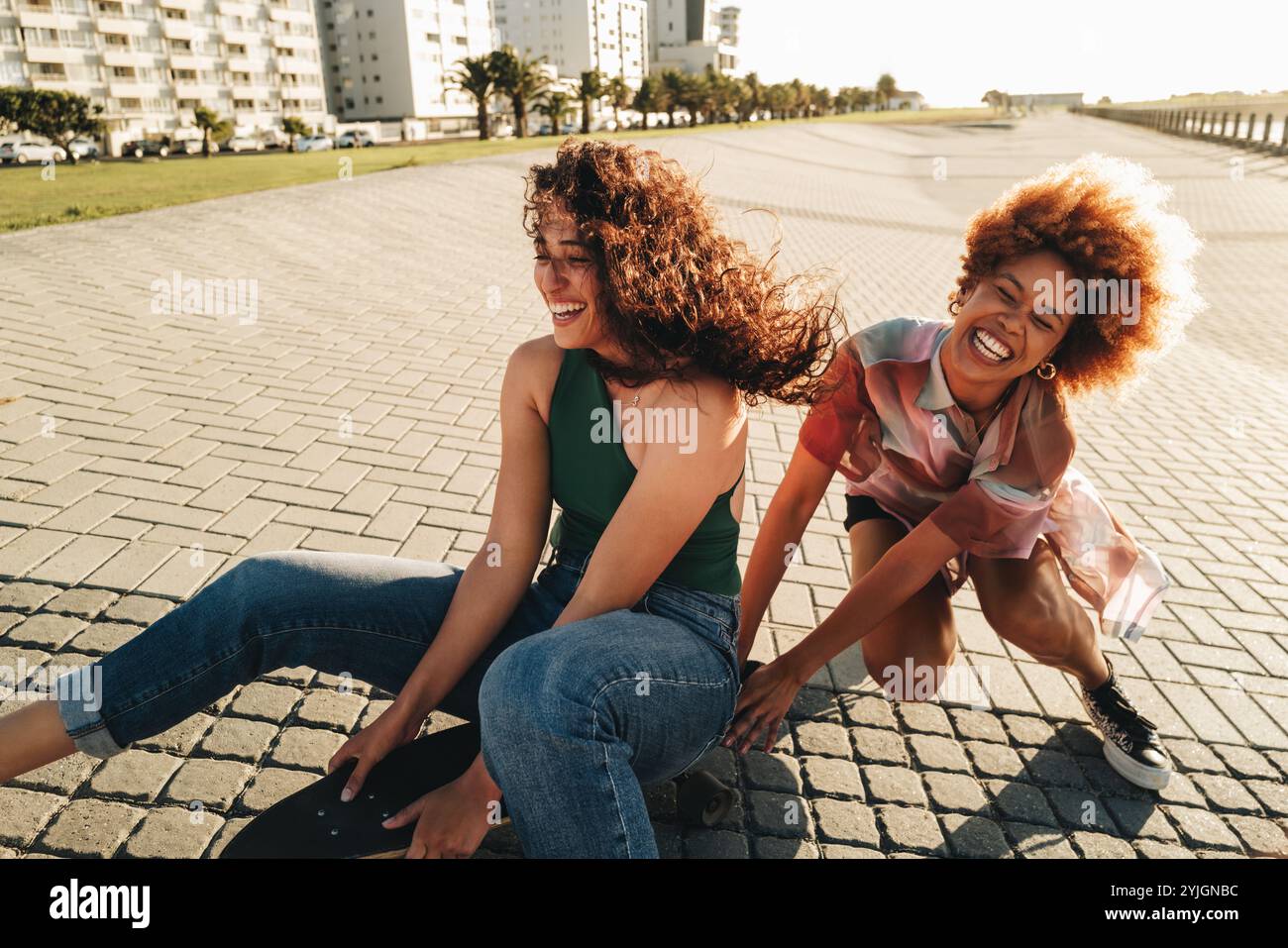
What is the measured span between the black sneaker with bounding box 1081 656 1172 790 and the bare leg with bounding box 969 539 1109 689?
6 cm

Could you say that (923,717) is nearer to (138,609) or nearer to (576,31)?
(138,609)

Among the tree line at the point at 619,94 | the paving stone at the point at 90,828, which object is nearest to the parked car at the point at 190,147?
the tree line at the point at 619,94

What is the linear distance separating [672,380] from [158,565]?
2695 mm

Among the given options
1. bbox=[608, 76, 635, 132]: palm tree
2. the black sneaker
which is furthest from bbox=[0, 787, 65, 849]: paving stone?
bbox=[608, 76, 635, 132]: palm tree

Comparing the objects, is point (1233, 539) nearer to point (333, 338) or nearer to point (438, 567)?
point (438, 567)

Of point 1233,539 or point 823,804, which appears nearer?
point 823,804

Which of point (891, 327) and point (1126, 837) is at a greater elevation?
point (891, 327)

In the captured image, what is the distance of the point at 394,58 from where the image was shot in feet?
282

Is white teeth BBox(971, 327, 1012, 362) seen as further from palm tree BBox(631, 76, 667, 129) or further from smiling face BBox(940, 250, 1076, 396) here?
palm tree BBox(631, 76, 667, 129)

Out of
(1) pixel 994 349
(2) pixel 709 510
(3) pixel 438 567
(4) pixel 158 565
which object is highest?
(1) pixel 994 349

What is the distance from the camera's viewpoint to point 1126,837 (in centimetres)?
251

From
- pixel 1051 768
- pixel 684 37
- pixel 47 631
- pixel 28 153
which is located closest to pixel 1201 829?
pixel 1051 768

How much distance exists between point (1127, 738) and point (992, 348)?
4.56 feet

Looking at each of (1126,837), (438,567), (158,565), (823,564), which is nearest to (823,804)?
(1126,837)
